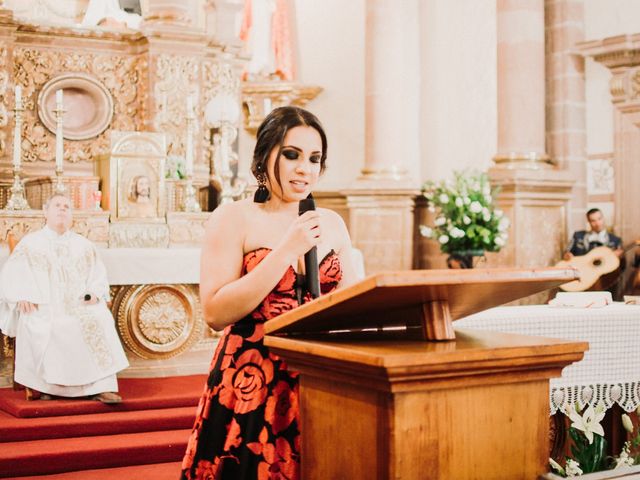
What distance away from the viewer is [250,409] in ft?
7.38

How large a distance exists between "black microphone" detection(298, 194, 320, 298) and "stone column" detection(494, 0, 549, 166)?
8.85 metres

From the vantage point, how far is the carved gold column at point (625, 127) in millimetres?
10758

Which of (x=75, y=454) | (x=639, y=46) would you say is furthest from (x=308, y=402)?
(x=639, y=46)

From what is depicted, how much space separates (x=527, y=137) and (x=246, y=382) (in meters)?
9.07

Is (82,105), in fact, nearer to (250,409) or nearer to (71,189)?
(71,189)

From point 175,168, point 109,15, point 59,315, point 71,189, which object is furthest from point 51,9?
point 59,315

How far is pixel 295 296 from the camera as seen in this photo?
2338 millimetres

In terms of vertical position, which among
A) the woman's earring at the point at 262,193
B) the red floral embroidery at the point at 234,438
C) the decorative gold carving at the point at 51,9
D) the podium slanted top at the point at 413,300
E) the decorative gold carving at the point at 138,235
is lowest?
the red floral embroidery at the point at 234,438

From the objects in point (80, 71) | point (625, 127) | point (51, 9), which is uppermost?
Answer: point (51, 9)

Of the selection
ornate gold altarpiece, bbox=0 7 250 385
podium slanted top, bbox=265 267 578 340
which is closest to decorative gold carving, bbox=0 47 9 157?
ornate gold altarpiece, bbox=0 7 250 385

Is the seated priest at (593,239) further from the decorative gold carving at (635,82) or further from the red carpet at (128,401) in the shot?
the red carpet at (128,401)

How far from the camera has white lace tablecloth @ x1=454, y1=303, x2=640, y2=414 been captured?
3.62 metres

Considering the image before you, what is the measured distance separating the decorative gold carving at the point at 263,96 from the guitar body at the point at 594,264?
4.02 metres

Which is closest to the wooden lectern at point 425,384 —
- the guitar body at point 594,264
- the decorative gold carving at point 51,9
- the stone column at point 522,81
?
the guitar body at point 594,264
